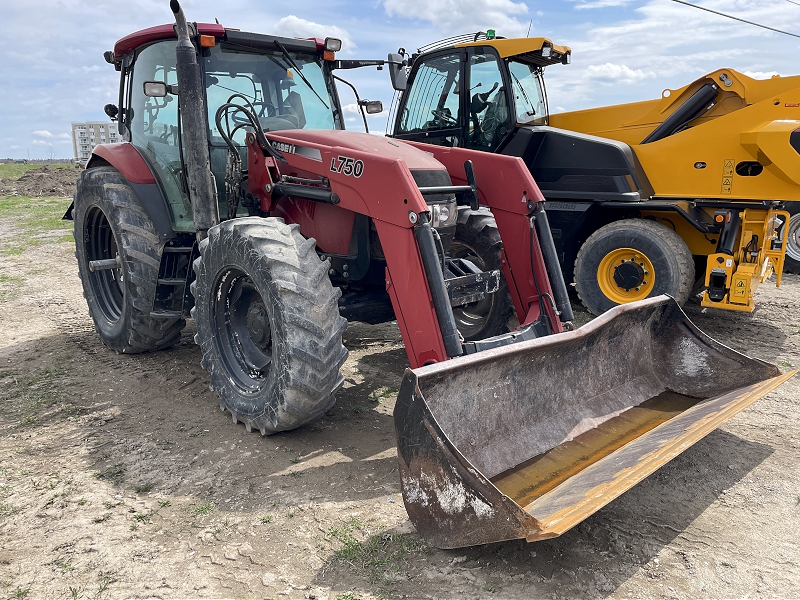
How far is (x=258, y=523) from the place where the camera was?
2.94m

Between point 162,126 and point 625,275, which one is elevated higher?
point 162,126

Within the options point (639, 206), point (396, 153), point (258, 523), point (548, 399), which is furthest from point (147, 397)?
point (639, 206)

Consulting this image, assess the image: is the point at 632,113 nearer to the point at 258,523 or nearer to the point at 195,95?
the point at 195,95

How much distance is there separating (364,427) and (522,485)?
131 centimetres

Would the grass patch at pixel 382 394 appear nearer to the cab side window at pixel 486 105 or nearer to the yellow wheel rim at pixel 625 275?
the yellow wheel rim at pixel 625 275

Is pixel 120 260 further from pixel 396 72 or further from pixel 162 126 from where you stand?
pixel 396 72

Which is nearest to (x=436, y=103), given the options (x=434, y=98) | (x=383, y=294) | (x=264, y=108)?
(x=434, y=98)

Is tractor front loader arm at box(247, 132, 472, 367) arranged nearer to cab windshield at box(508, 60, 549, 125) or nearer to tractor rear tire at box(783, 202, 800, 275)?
cab windshield at box(508, 60, 549, 125)

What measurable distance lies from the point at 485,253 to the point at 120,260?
2864 millimetres

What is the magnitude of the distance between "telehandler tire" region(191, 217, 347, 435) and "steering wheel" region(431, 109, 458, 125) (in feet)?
12.4

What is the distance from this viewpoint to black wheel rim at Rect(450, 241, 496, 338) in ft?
15.8

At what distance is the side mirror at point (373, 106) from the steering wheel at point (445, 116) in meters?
1.88

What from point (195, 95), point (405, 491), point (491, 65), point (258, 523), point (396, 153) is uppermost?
point (491, 65)

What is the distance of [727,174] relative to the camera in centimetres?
612
